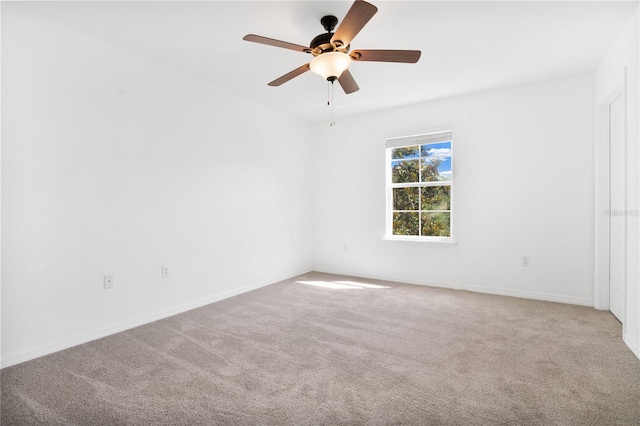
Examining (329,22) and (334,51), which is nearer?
(334,51)

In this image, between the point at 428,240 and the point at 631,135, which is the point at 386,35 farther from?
the point at 428,240

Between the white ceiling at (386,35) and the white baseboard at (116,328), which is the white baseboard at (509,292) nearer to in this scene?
the white baseboard at (116,328)

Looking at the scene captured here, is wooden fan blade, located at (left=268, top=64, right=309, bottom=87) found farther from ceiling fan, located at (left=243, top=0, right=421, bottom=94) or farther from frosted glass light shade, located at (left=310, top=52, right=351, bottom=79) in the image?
frosted glass light shade, located at (left=310, top=52, right=351, bottom=79)

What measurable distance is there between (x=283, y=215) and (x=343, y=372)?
2.98m

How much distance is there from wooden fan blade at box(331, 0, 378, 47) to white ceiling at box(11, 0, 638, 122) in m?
0.34

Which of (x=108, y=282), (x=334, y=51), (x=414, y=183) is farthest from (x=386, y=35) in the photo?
(x=108, y=282)

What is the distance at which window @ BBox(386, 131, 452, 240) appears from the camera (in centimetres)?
435

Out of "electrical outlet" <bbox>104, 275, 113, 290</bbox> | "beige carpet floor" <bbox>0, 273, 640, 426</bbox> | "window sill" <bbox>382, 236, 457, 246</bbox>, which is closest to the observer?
"beige carpet floor" <bbox>0, 273, 640, 426</bbox>

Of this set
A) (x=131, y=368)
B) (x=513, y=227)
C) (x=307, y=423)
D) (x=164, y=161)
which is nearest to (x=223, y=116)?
(x=164, y=161)

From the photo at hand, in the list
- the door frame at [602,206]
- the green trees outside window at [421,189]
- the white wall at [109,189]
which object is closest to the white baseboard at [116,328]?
the white wall at [109,189]

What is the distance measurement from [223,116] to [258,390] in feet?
10.0

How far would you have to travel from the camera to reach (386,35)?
8.64 ft

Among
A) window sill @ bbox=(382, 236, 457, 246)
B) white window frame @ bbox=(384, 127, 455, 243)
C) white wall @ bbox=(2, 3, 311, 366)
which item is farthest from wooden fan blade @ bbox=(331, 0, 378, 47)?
window sill @ bbox=(382, 236, 457, 246)

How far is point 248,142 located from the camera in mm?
4219
